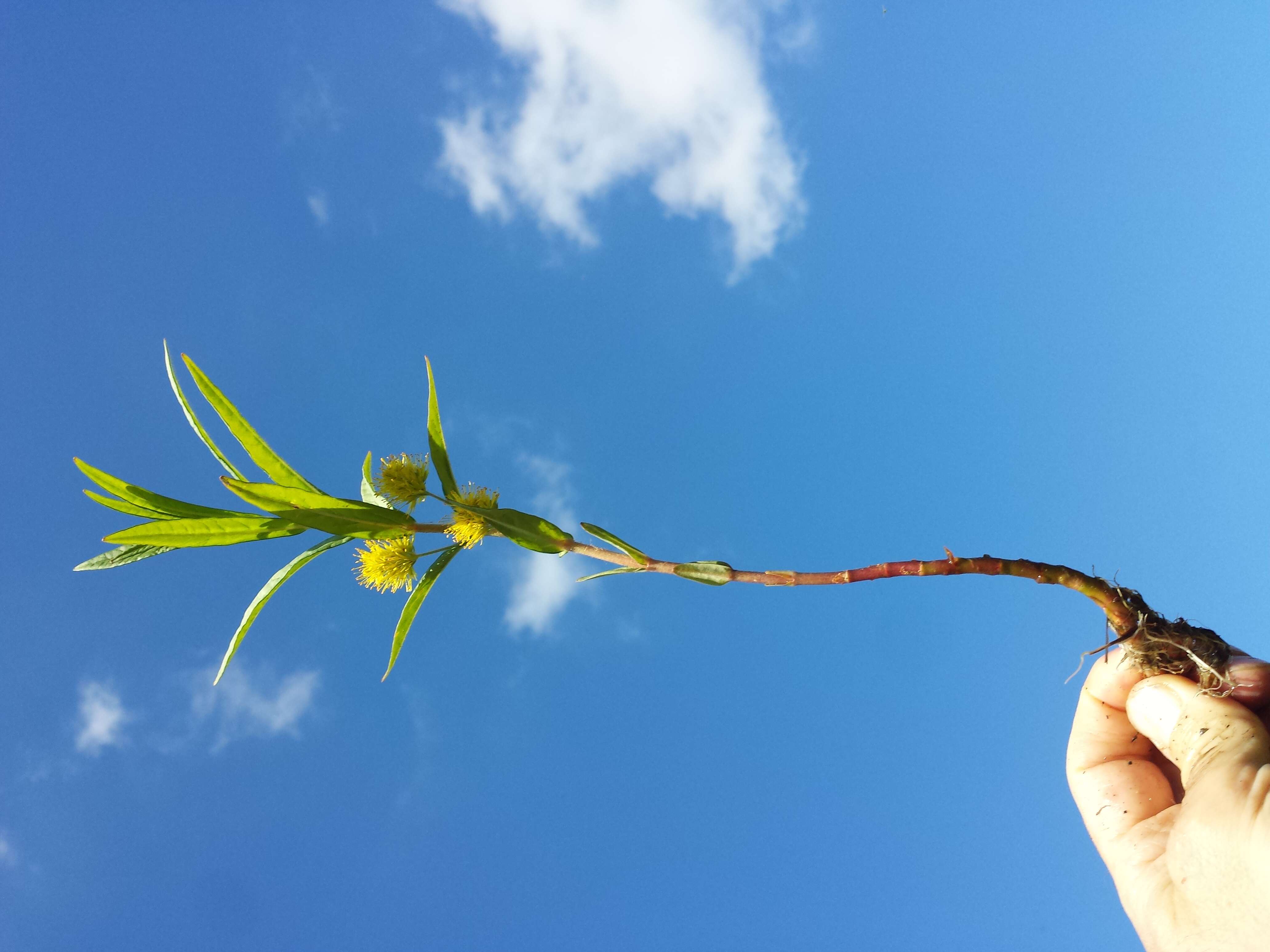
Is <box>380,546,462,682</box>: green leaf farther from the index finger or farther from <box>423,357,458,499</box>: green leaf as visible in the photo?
the index finger

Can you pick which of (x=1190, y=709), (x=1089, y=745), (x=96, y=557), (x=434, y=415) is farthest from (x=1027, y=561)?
(x=96, y=557)

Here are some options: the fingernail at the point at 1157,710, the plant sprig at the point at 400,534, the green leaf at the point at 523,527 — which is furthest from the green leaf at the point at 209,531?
the fingernail at the point at 1157,710

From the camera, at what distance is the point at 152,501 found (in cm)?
220

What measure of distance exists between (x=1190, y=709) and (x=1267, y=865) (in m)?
0.68

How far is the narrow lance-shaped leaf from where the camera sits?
218 cm

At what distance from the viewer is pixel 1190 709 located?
2.29 meters

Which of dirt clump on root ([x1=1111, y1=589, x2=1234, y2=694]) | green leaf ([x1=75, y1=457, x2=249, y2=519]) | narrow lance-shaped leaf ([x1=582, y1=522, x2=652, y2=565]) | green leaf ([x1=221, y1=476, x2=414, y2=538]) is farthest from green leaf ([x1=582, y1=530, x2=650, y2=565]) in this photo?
dirt clump on root ([x1=1111, y1=589, x2=1234, y2=694])

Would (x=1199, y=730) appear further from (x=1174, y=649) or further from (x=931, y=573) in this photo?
(x=931, y=573)

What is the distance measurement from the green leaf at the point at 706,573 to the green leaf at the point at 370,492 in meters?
1.00

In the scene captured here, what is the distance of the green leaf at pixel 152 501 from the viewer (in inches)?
84.7

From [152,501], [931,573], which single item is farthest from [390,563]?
[931,573]

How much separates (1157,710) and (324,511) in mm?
2974

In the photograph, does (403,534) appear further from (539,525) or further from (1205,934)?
(1205,934)

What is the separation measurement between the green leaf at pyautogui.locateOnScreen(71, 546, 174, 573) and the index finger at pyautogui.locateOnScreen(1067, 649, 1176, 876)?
3.46 m
